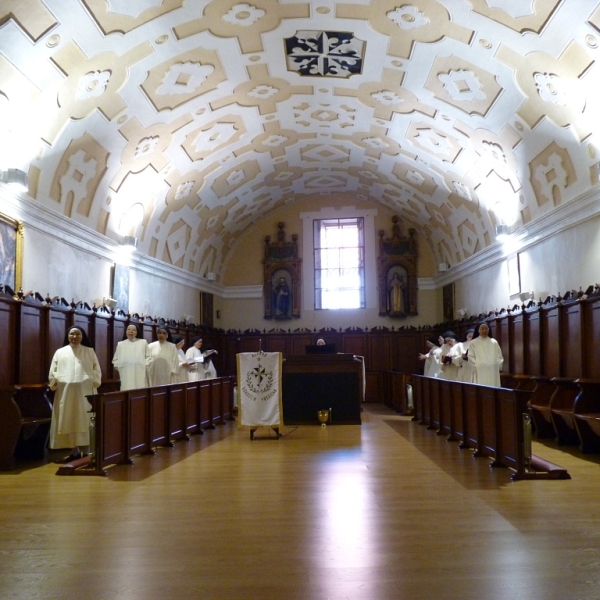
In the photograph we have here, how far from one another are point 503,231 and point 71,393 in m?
9.80

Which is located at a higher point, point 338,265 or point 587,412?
point 338,265

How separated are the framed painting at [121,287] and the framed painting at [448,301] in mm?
9657

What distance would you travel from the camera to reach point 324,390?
1257 cm

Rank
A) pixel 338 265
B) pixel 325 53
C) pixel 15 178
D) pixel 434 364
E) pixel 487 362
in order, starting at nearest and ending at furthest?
pixel 15 178
pixel 487 362
pixel 325 53
pixel 434 364
pixel 338 265

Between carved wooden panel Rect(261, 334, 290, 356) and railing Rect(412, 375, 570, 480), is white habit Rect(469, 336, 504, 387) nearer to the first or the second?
railing Rect(412, 375, 570, 480)

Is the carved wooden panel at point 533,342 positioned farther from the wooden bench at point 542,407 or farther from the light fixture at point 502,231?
the light fixture at point 502,231

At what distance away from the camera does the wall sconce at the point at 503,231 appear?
14125mm

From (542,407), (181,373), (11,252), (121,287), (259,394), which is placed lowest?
(542,407)

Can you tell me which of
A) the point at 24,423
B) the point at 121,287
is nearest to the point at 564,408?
the point at 24,423

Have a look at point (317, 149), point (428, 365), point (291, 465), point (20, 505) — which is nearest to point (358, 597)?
point (20, 505)

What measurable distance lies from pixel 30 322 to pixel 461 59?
805 centimetres

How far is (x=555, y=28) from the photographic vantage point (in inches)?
343

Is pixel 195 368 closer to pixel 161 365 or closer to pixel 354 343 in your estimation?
→ pixel 161 365

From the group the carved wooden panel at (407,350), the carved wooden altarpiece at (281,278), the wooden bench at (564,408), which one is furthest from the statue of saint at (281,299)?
the wooden bench at (564,408)
